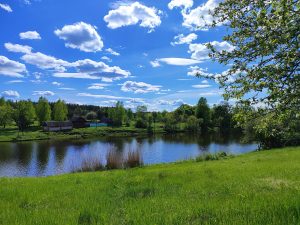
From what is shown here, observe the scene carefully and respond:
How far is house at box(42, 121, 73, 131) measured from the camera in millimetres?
98656

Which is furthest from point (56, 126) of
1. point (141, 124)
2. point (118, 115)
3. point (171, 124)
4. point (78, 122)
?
point (171, 124)

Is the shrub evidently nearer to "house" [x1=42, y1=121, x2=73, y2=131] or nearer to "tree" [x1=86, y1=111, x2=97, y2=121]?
"house" [x1=42, y1=121, x2=73, y2=131]

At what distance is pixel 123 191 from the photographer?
32.1 ft

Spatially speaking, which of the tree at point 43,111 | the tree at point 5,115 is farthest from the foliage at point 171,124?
the tree at point 5,115

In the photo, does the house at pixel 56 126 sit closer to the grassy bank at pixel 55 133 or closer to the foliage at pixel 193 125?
the grassy bank at pixel 55 133

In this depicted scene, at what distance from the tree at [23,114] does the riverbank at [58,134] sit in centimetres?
215

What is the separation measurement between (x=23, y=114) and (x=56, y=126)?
11.5 m

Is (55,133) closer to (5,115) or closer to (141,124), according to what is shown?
(5,115)

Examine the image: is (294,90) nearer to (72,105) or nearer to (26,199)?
(26,199)

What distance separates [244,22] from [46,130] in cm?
9670

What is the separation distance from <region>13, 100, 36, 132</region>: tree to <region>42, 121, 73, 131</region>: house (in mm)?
5035

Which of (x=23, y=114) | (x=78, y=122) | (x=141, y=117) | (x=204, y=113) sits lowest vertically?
(x=78, y=122)

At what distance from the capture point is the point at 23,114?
311ft

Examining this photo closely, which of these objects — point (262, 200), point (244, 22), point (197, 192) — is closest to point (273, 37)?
point (244, 22)
